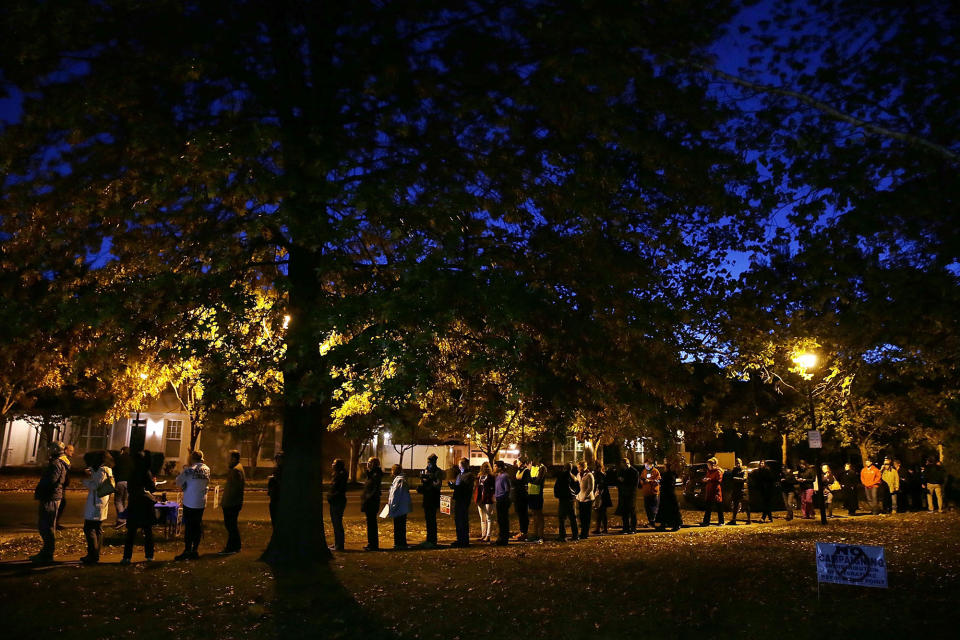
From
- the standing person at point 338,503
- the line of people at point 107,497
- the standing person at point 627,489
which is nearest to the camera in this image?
the line of people at point 107,497

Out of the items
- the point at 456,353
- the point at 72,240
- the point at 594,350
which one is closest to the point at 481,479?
the point at 456,353

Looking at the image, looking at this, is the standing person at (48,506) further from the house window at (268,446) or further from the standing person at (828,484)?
the house window at (268,446)

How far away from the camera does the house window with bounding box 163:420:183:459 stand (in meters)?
40.0

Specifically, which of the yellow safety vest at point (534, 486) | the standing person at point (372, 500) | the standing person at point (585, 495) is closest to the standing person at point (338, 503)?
the standing person at point (372, 500)

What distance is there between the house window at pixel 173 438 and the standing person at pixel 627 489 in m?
28.6

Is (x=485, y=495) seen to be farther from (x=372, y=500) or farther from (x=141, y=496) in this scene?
(x=141, y=496)

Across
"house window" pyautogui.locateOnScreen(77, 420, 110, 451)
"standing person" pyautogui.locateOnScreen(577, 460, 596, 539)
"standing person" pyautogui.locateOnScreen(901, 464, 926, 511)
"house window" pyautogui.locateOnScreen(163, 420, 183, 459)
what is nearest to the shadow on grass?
"standing person" pyautogui.locateOnScreen(577, 460, 596, 539)

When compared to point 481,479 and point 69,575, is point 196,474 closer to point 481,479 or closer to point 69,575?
point 69,575

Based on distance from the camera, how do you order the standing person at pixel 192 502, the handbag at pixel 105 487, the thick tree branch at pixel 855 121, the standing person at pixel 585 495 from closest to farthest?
the thick tree branch at pixel 855 121 < the handbag at pixel 105 487 < the standing person at pixel 192 502 < the standing person at pixel 585 495

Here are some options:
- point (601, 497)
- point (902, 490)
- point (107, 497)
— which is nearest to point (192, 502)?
point (107, 497)

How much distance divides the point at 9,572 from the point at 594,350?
8.83 metres

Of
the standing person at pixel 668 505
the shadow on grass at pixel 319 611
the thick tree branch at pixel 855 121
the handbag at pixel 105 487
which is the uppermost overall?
the thick tree branch at pixel 855 121

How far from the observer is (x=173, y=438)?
40.3 m

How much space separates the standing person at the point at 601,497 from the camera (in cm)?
1759
